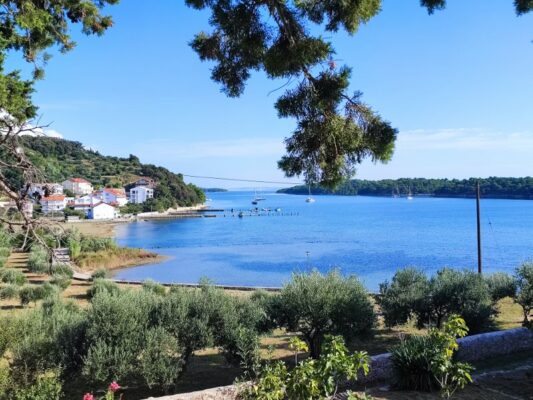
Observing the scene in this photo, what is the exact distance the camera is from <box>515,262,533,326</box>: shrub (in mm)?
13391

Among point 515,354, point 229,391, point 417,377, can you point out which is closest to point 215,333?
point 229,391

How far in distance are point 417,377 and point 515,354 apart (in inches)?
160

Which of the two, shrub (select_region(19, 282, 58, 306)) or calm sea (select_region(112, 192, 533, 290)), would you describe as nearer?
shrub (select_region(19, 282, 58, 306))

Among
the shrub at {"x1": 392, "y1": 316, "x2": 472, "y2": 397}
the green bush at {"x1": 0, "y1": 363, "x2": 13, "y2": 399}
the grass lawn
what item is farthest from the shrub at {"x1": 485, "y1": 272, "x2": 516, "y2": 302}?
the green bush at {"x1": 0, "y1": 363, "x2": 13, "y2": 399}

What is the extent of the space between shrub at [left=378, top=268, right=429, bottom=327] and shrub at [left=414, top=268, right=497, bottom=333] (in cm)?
16

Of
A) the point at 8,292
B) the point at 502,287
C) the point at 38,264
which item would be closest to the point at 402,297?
the point at 502,287

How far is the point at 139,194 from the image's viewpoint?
446ft

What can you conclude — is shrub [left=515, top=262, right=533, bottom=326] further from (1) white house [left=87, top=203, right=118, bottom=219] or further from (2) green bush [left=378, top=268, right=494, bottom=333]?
(1) white house [left=87, top=203, right=118, bottom=219]

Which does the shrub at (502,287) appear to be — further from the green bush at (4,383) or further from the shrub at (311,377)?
the green bush at (4,383)

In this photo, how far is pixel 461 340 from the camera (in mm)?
9594

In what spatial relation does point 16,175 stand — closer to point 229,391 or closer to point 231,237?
point 229,391

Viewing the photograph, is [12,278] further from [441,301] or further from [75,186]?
[441,301]

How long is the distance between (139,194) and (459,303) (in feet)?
427

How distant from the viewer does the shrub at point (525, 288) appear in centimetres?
1339
